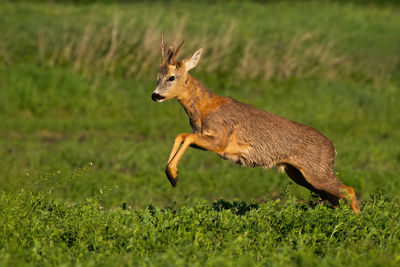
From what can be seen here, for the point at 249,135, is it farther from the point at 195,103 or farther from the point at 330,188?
the point at 330,188

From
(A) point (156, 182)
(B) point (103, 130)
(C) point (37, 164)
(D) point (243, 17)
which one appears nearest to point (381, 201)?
(A) point (156, 182)

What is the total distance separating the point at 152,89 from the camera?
57.8ft

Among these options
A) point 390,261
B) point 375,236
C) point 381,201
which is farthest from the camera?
point 381,201

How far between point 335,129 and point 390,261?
11397 mm

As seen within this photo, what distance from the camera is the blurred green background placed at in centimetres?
1168

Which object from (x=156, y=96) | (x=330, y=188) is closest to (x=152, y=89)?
(x=330, y=188)

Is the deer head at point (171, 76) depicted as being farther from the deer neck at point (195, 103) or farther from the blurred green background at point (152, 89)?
the blurred green background at point (152, 89)

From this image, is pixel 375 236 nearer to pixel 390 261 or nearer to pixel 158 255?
pixel 390 261

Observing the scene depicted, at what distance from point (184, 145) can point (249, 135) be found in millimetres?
1008

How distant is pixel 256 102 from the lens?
1795cm

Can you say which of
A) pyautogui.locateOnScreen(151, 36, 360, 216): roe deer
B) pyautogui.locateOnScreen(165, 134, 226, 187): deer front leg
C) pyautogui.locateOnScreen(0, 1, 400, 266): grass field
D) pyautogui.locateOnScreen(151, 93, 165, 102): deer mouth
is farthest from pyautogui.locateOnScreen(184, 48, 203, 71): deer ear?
pyautogui.locateOnScreen(0, 1, 400, 266): grass field

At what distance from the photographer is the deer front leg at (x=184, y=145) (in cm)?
702

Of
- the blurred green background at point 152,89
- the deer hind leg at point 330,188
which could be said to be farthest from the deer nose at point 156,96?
the blurred green background at point 152,89

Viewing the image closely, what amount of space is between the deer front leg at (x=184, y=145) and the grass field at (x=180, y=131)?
44 cm
